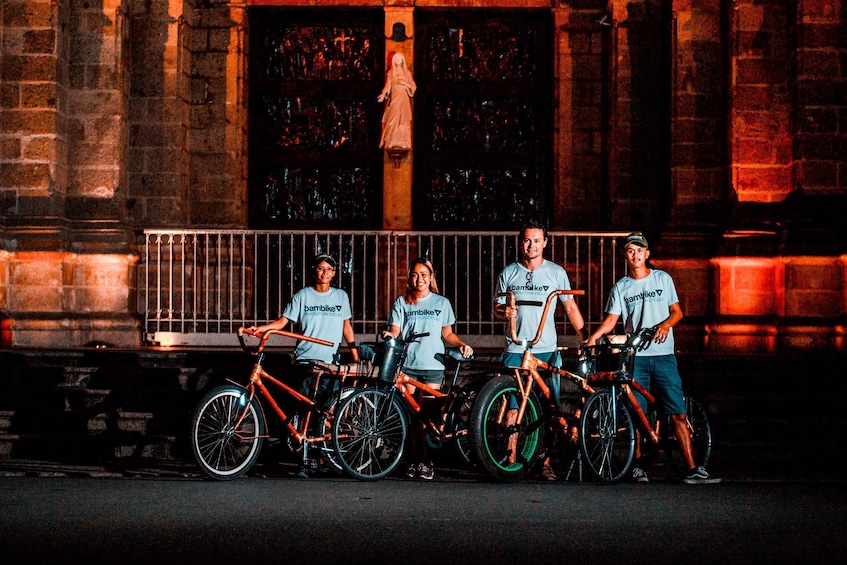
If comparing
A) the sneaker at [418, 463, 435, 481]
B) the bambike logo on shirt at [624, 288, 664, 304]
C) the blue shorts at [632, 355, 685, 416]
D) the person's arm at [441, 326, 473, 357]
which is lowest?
the sneaker at [418, 463, 435, 481]

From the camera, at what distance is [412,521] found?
7227mm

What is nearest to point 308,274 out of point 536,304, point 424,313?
point 424,313

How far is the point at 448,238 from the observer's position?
16.4 m

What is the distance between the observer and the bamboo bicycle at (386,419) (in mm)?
9312

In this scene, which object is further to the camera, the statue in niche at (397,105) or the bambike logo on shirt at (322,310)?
the statue in niche at (397,105)

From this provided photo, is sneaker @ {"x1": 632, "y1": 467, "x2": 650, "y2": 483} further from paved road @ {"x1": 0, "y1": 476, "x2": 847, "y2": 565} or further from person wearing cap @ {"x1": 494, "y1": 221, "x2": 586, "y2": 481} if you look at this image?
person wearing cap @ {"x1": 494, "y1": 221, "x2": 586, "y2": 481}

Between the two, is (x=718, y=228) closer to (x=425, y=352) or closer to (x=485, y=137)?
(x=485, y=137)

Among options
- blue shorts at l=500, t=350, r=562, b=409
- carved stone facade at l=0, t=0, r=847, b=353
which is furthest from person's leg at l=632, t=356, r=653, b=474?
carved stone facade at l=0, t=0, r=847, b=353

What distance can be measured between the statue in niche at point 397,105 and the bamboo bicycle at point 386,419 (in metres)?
6.68

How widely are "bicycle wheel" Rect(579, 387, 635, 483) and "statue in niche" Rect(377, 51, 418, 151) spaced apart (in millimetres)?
7440

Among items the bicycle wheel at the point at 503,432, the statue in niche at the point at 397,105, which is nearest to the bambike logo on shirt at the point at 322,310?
the bicycle wheel at the point at 503,432

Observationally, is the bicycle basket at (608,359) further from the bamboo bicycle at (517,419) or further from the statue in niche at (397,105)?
the statue in niche at (397,105)

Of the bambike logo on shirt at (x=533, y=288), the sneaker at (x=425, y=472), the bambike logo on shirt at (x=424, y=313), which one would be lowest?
the sneaker at (x=425, y=472)

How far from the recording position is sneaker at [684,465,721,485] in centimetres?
928
